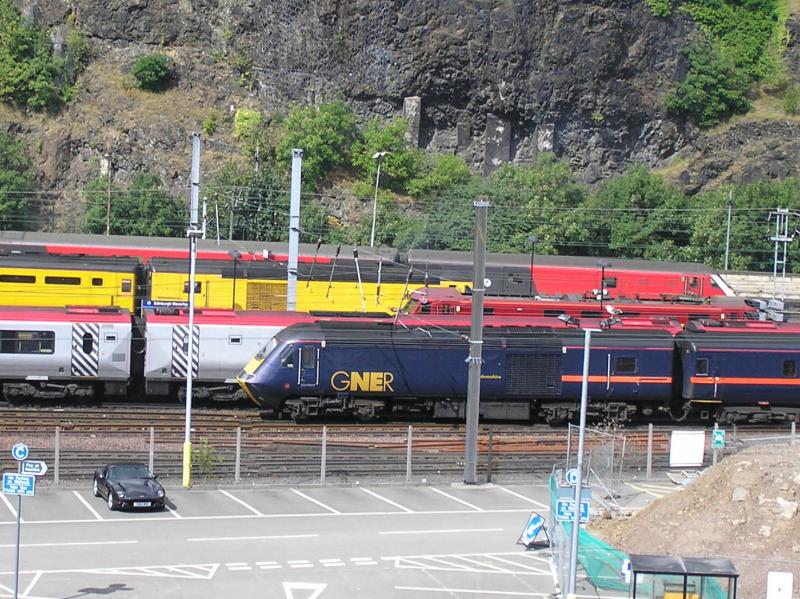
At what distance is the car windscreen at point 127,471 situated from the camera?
26938 millimetres

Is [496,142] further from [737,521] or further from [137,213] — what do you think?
[737,521]

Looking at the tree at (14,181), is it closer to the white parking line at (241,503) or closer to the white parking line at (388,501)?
the white parking line at (241,503)

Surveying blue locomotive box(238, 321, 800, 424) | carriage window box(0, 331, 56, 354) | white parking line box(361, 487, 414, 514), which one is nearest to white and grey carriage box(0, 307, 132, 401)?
carriage window box(0, 331, 56, 354)

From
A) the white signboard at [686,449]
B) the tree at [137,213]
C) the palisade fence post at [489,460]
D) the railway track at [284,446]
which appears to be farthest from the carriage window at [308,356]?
the tree at [137,213]

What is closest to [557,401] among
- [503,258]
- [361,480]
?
[361,480]

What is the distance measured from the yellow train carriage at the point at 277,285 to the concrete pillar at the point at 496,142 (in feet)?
105

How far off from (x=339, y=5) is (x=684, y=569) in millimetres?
64347

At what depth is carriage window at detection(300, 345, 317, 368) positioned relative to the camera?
34156 millimetres

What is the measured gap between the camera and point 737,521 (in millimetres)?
22797

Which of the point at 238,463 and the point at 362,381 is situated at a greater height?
the point at 362,381

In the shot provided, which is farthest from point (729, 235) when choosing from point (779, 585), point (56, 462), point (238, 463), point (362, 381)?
point (779, 585)

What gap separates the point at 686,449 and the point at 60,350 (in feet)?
62.2

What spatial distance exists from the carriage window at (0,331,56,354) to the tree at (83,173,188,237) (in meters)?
29.9

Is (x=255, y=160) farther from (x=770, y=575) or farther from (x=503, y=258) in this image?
(x=770, y=575)
